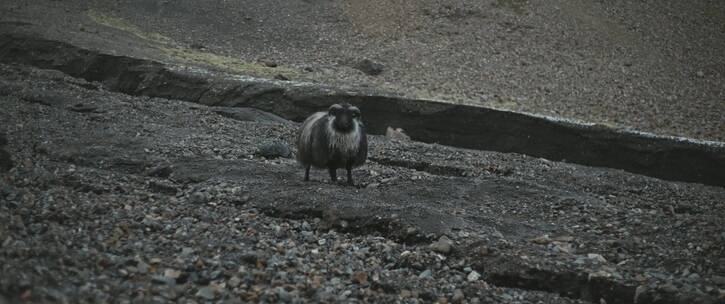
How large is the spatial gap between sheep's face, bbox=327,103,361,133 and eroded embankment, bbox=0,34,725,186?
6.96 meters

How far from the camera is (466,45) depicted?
28.1 m

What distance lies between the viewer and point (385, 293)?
6332 millimetres

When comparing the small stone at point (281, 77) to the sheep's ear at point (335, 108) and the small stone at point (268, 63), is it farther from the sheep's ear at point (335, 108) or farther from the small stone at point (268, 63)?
the sheep's ear at point (335, 108)

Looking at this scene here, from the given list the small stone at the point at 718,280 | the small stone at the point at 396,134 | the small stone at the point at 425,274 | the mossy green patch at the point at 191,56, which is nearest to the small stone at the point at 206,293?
the small stone at the point at 425,274

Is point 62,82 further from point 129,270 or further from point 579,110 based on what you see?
point 579,110

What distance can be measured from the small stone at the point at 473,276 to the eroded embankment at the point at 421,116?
30.2 ft

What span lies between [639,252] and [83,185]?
6496mm

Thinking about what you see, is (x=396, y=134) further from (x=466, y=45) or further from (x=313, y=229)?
(x=466, y=45)

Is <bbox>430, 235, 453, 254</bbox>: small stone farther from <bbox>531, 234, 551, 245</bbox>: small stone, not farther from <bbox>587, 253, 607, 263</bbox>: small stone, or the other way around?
<bbox>587, 253, 607, 263</bbox>: small stone

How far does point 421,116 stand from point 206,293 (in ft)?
37.5

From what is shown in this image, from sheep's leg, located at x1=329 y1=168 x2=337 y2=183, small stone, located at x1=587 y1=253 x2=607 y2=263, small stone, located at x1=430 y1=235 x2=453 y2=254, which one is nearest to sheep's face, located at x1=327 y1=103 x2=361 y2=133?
sheep's leg, located at x1=329 y1=168 x2=337 y2=183

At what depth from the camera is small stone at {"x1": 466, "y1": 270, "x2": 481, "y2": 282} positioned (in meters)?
6.75

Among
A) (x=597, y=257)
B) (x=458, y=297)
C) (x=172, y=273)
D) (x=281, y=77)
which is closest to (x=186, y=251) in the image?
(x=172, y=273)

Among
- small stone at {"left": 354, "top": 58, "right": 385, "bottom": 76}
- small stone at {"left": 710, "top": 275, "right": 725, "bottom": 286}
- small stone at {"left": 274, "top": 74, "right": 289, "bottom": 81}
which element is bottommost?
small stone at {"left": 710, "top": 275, "right": 725, "bottom": 286}
